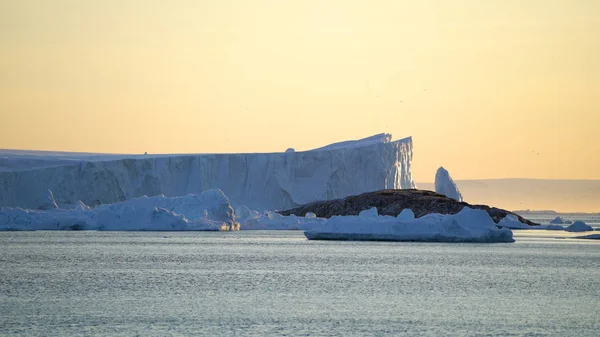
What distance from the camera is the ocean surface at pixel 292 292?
15555mm

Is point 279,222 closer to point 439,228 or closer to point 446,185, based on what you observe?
point 439,228

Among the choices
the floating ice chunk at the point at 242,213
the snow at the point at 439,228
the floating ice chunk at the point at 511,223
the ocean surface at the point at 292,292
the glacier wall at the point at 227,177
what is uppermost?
the glacier wall at the point at 227,177

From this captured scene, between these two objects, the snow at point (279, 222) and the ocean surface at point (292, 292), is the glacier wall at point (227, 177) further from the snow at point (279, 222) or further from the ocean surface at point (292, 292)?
the ocean surface at point (292, 292)

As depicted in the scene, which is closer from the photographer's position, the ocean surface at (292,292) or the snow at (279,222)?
the ocean surface at (292,292)

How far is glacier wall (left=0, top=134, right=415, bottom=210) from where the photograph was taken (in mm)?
52094

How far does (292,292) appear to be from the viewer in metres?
20.8

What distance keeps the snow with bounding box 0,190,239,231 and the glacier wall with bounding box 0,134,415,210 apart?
5402mm


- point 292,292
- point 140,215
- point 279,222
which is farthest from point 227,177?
point 292,292

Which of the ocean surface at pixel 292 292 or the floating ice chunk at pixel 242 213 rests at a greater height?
the floating ice chunk at pixel 242 213

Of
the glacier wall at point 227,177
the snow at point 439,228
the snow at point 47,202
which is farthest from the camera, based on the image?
the glacier wall at point 227,177

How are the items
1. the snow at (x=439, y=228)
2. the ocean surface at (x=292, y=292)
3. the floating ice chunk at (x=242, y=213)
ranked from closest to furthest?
the ocean surface at (x=292, y=292), the snow at (x=439, y=228), the floating ice chunk at (x=242, y=213)

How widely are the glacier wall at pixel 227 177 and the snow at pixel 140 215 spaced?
17.7 ft

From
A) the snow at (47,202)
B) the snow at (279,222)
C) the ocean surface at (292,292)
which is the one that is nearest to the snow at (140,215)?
the snow at (47,202)

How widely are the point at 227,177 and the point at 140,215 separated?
481 inches
